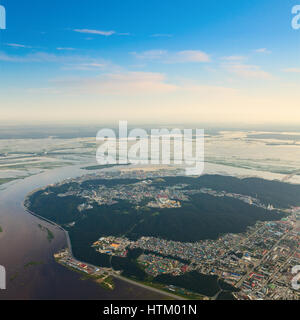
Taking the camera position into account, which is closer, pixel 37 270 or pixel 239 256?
pixel 37 270

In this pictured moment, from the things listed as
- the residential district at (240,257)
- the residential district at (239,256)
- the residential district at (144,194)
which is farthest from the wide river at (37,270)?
the residential district at (144,194)

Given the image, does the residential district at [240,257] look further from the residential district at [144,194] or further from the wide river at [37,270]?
the residential district at [144,194]

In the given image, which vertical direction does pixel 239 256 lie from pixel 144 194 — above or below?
below

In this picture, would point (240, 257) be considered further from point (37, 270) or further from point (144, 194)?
point (144, 194)

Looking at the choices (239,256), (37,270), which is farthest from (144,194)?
(37,270)

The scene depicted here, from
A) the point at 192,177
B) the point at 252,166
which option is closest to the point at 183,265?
the point at 192,177

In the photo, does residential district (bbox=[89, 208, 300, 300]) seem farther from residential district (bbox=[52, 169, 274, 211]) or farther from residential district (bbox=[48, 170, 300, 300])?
residential district (bbox=[52, 169, 274, 211])

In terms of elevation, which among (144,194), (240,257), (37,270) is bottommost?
(37,270)

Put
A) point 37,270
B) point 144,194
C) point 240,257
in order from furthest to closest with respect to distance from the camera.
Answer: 1. point 144,194
2. point 240,257
3. point 37,270

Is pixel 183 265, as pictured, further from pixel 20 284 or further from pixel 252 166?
pixel 252 166
